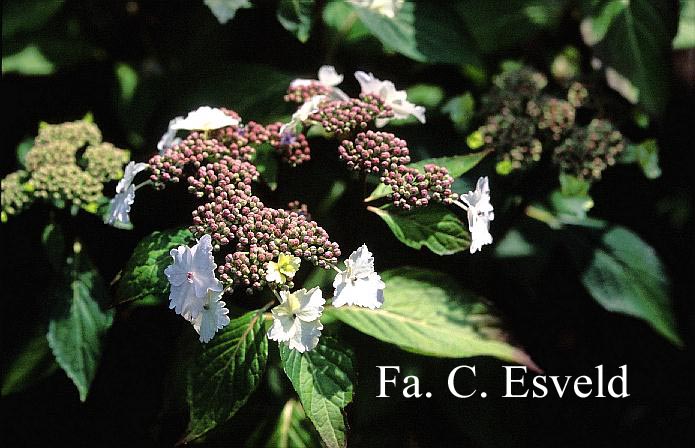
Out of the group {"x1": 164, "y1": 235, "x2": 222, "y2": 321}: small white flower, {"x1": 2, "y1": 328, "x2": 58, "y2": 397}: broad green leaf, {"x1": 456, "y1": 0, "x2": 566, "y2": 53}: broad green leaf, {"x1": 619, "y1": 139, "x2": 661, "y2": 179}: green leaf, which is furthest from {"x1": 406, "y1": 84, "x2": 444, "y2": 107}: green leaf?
{"x1": 2, "y1": 328, "x2": 58, "y2": 397}: broad green leaf

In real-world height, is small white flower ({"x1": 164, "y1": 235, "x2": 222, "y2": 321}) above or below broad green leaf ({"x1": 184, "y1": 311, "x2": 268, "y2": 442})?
above

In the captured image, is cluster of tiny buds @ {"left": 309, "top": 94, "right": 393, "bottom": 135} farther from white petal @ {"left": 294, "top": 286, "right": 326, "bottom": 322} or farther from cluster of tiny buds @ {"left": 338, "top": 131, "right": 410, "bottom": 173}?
white petal @ {"left": 294, "top": 286, "right": 326, "bottom": 322}

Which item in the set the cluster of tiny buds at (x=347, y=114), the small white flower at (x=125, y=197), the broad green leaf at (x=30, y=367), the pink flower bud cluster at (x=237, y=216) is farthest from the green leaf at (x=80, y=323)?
the cluster of tiny buds at (x=347, y=114)

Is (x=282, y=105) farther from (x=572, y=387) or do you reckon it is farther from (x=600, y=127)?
(x=572, y=387)

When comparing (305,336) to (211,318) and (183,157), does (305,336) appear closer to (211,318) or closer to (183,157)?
(211,318)

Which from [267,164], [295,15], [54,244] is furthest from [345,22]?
[54,244]

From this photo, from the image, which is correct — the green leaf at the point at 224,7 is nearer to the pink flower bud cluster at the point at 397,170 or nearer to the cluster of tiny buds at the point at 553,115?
the pink flower bud cluster at the point at 397,170

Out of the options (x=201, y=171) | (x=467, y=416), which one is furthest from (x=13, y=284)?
(x=467, y=416)
